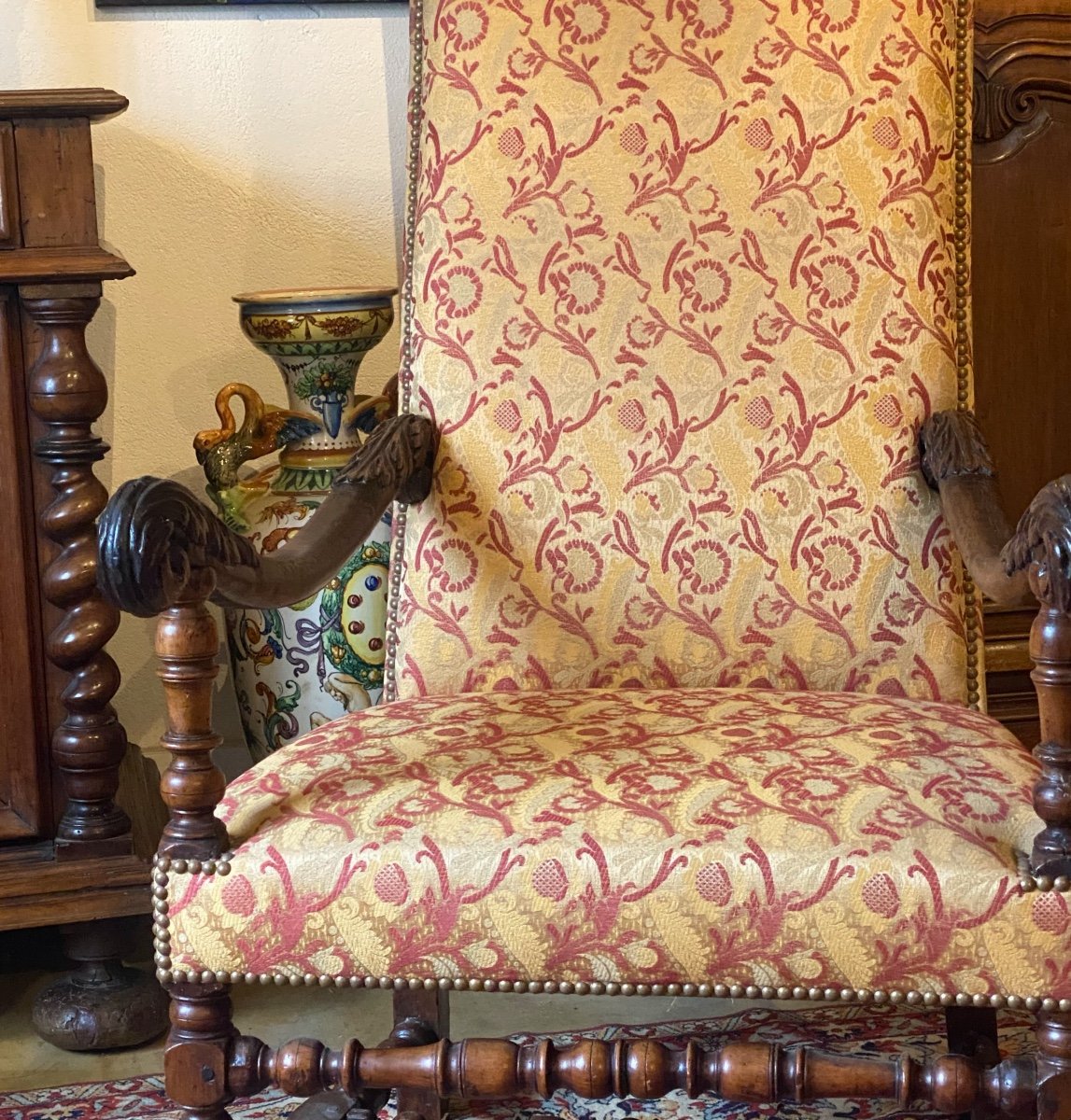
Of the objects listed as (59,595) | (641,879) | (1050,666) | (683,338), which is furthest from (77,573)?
(1050,666)

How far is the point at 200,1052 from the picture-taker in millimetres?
1156

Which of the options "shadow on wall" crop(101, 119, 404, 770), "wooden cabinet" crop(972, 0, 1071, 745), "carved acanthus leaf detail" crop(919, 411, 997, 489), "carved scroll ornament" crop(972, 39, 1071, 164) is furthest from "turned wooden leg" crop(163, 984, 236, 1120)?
"carved scroll ornament" crop(972, 39, 1071, 164)

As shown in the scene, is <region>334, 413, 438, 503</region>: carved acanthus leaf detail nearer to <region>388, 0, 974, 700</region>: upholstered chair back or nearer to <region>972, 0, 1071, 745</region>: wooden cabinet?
<region>388, 0, 974, 700</region>: upholstered chair back

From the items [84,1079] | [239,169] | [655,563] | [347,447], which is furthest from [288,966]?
[239,169]

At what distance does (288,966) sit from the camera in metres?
1.14

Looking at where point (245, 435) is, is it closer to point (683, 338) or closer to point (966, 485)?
point (683, 338)

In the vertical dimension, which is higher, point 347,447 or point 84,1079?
point 347,447

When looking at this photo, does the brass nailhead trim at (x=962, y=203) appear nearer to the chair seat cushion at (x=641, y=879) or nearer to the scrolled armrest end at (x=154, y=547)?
the chair seat cushion at (x=641, y=879)

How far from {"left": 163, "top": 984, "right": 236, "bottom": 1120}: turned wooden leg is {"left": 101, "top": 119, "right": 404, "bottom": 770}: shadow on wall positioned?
1.07 meters

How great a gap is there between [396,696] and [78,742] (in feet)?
1.37

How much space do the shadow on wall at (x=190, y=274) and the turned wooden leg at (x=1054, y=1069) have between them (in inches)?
56.3

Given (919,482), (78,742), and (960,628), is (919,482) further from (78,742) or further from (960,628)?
(78,742)

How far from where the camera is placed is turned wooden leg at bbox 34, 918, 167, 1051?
1733 millimetres

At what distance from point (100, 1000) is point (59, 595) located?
0.48 m
